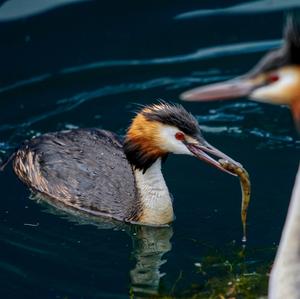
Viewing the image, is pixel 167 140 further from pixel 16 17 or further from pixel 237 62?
pixel 16 17

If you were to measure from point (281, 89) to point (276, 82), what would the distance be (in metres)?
0.04

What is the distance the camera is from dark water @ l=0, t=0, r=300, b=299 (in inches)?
352

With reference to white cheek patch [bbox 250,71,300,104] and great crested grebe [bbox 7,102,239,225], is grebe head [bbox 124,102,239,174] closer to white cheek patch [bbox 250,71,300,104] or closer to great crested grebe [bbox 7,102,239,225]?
great crested grebe [bbox 7,102,239,225]

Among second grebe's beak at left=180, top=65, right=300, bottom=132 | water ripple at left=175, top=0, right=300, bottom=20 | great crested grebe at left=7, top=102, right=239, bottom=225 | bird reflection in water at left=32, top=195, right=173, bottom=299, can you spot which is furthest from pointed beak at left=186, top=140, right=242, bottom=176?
water ripple at left=175, top=0, right=300, bottom=20

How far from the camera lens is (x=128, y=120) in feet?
37.6

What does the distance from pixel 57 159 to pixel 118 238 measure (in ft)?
4.29

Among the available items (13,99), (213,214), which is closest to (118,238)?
(213,214)

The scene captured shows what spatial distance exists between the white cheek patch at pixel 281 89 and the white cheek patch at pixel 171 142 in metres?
3.35

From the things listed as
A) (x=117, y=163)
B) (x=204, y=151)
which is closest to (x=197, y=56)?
(x=117, y=163)

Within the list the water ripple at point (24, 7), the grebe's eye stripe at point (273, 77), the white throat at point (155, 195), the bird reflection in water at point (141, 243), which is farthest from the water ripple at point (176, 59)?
the grebe's eye stripe at point (273, 77)

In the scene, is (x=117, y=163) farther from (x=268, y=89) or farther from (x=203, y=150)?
(x=268, y=89)

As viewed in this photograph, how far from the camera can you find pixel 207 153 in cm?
949

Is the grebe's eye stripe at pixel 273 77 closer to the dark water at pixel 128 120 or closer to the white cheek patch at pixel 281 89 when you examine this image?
the white cheek patch at pixel 281 89

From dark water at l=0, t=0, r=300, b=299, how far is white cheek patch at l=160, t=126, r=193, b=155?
1.81 feet
